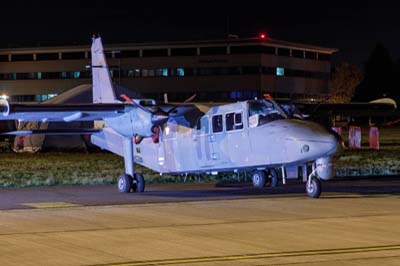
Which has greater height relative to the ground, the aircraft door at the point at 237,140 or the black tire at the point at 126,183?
the aircraft door at the point at 237,140

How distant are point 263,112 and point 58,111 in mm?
5606

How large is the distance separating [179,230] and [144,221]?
5.22 ft

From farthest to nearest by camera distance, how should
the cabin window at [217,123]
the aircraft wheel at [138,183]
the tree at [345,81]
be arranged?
1. the tree at [345,81]
2. the aircraft wheel at [138,183]
3. the cabin window at [217,123]

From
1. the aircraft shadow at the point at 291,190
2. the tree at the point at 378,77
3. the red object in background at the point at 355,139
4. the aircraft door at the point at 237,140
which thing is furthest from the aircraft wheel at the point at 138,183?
the tree at the point at 378,77

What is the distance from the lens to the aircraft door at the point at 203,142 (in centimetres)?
2255

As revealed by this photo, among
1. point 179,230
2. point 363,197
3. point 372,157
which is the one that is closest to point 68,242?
point 179,230

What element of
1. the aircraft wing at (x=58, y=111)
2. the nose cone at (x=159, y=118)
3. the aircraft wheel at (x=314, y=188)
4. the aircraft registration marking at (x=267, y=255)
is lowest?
the aircraft registration marking at (x=267, y=255)

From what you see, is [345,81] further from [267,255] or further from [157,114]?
[267,255]

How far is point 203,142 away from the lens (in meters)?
22.7

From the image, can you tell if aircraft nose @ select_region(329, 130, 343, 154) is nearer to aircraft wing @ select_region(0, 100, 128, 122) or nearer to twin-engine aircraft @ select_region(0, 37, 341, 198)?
twin-engine aircraft @ select_region(0, 37, 341, 198)

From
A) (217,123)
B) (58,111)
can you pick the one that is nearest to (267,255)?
(217,123)

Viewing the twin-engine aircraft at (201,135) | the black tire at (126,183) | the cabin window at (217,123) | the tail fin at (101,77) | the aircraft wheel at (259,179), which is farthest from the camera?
the tail fin at (101,77)

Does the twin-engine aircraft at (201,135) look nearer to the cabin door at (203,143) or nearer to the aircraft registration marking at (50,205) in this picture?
the cabin door at (203,143)

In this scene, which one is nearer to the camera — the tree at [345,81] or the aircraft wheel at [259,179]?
the aircraft wheel at [259,179]
